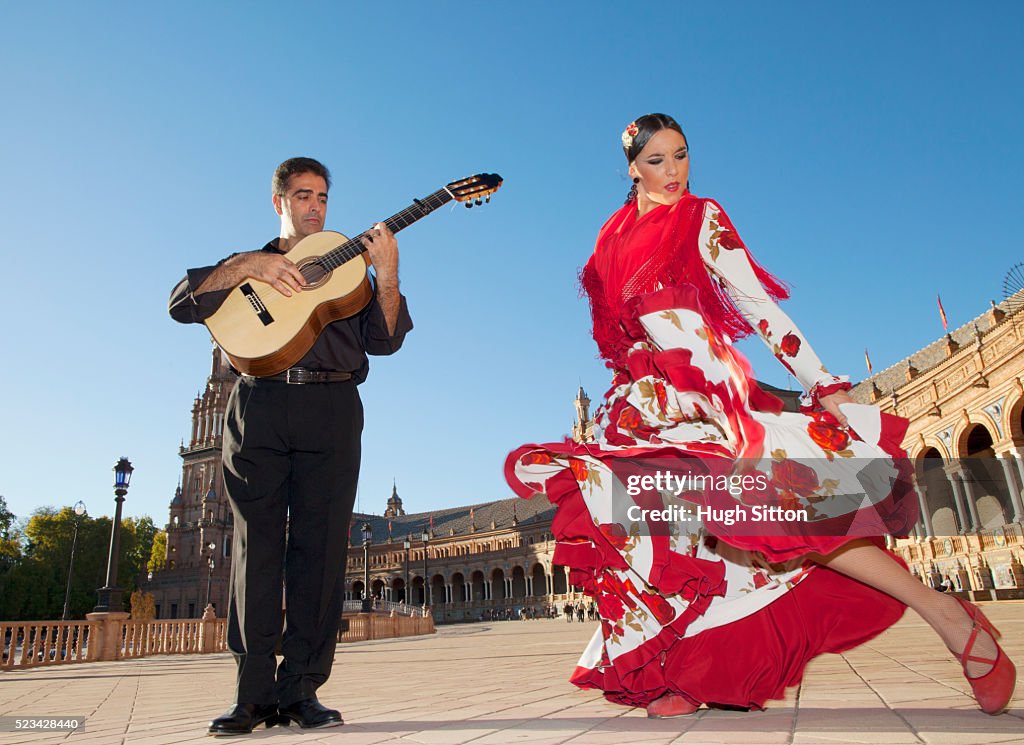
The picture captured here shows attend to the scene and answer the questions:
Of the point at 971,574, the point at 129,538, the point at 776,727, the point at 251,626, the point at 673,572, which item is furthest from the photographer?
the point at 129,538

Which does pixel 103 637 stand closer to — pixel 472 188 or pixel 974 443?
pixel 472 188

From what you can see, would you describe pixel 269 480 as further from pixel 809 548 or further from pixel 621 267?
pixel 809 548

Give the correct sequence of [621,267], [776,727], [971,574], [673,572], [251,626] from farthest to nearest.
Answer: [971,574], [621,267], [251,626], [673,572], [776,727]

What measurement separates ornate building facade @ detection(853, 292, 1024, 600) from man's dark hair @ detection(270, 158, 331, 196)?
19.5 metres

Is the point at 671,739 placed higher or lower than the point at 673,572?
lower

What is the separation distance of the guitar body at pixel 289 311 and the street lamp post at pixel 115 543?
47.2ft

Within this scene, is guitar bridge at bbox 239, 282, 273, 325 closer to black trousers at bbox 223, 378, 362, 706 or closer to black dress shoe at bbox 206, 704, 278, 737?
black trousers at bbox 223, 378, 362, 706

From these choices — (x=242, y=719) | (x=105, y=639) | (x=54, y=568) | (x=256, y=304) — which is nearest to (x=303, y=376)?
(x=256, y=304)

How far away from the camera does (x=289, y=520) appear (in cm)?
312

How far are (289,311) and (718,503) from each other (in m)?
2.01

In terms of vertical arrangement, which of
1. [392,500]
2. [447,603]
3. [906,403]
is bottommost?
[447,603]

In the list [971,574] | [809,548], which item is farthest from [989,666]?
[971,574]

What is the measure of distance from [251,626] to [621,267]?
88.1 inches

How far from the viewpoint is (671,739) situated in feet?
6.52
